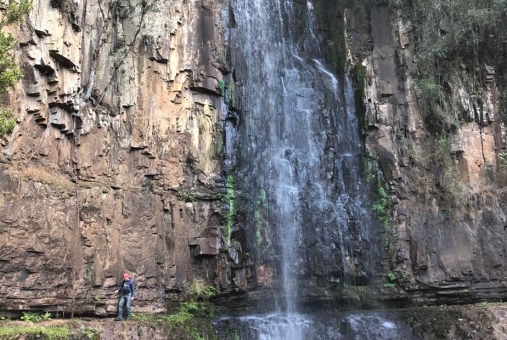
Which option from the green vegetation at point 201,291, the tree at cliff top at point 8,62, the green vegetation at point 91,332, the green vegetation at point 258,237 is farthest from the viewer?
the green vegetation at point 258,237

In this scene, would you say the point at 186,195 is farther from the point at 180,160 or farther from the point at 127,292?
the point at 127,292

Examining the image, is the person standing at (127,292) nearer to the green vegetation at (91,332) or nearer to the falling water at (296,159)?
the green vegetation at (91,332)

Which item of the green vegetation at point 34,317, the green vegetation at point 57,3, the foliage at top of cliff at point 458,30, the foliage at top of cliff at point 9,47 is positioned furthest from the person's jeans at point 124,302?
the foliage at top of cliff at point 458,30

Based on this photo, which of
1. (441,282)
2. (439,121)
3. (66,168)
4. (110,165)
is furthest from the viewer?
(439,121)

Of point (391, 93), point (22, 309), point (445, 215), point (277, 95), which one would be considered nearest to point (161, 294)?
point (22, 309)

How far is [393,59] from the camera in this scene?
1691cm

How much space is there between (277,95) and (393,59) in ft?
14.1

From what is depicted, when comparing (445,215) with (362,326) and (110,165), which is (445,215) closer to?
(362,326)

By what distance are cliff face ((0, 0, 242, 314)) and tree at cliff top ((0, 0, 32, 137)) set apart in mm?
728

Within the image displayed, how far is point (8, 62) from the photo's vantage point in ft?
31.3

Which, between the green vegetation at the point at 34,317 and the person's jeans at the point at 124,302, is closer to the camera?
the green vegetation at the point at 34,317

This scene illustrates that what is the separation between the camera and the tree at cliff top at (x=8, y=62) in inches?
372

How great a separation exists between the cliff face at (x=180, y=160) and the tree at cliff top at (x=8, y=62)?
2.51 feet

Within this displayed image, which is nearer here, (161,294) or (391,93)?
(161,294)
